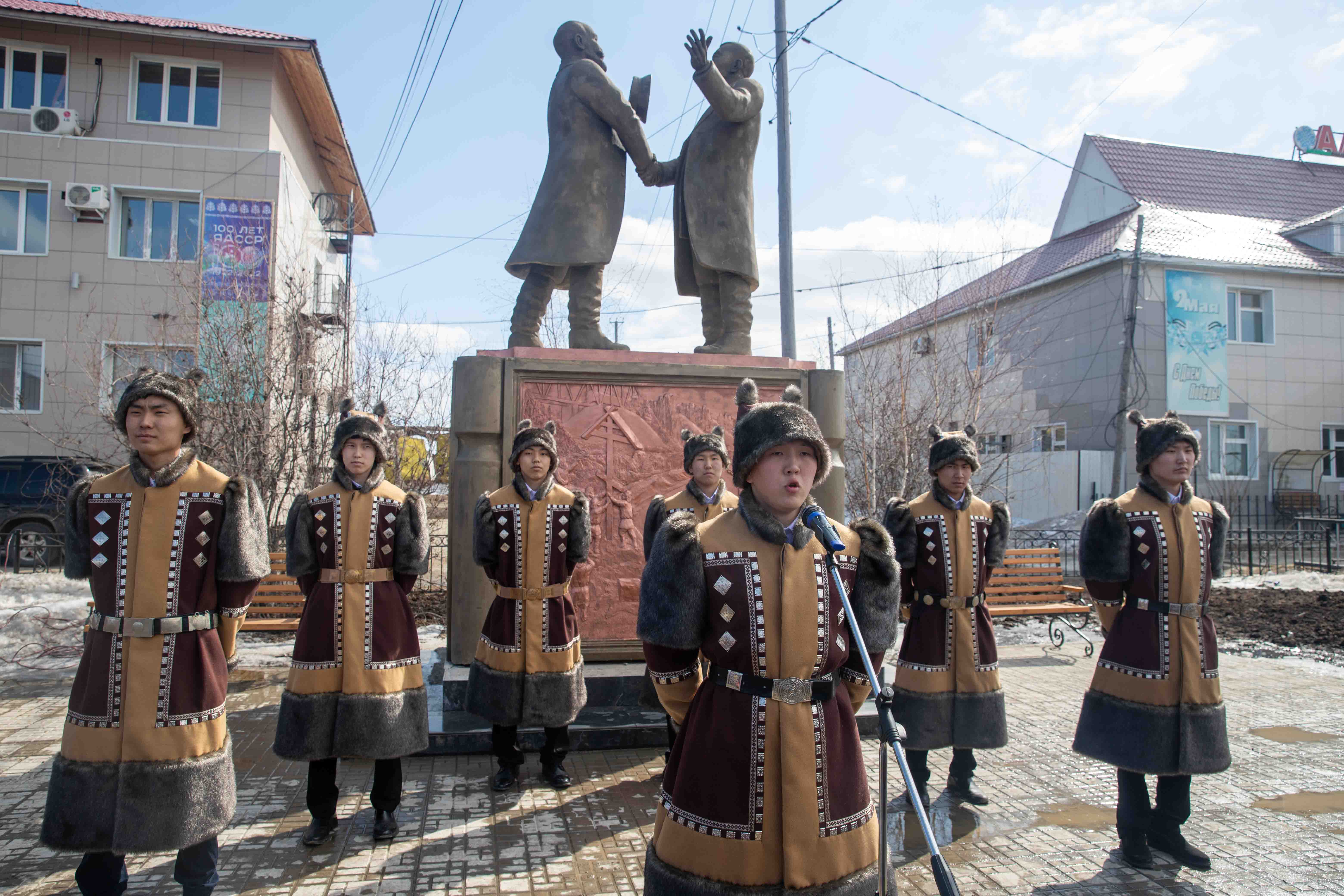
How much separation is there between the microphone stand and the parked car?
12.5 m

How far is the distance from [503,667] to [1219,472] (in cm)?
2200

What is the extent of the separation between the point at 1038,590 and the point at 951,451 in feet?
19.7

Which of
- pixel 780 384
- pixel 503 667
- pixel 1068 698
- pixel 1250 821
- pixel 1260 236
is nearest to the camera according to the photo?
pixel 1250 821

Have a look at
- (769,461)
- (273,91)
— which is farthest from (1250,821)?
(273,91)

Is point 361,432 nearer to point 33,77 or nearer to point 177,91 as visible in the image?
point 177,91

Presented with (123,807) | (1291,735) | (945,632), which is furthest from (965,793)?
(123,807)

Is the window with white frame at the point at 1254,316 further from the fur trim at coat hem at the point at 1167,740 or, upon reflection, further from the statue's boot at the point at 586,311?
the fur trim at coat hem at the point at 1167,740

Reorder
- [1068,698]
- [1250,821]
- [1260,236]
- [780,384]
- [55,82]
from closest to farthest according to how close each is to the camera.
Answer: [1250,821] → [780,384] → [1068,698] → [55,82] → [1260,236]

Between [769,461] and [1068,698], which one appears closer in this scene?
[769,461]

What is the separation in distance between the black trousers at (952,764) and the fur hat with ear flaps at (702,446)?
2.00 metres

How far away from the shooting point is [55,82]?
17.2m

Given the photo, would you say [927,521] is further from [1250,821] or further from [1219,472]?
[1219,472]

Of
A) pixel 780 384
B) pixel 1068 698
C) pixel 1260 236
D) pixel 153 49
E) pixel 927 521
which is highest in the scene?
pixel 153 49

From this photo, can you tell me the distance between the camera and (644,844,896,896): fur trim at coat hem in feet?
7.80
